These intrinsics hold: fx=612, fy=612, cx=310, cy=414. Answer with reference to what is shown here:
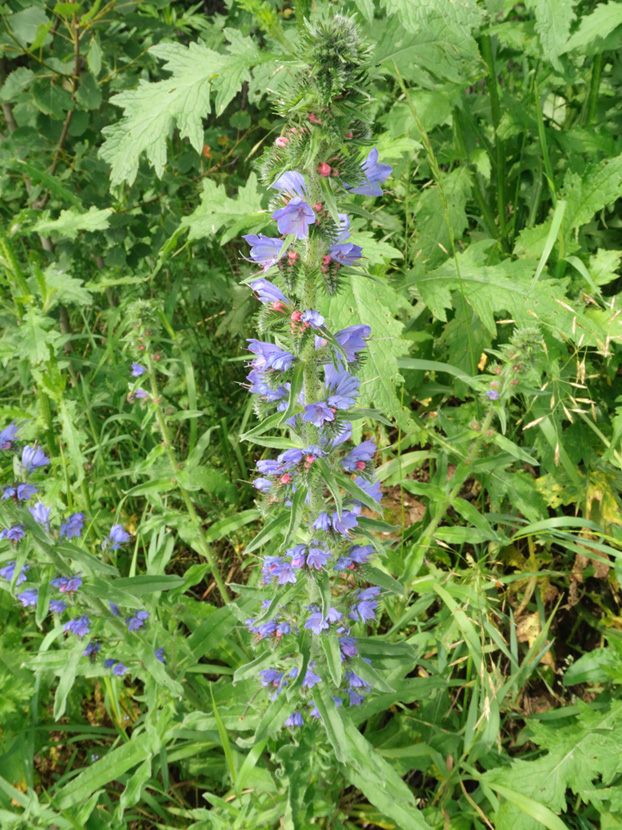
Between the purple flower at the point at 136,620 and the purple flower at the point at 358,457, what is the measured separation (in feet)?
4.40

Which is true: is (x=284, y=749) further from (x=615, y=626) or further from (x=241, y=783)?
(x=615, y=626)

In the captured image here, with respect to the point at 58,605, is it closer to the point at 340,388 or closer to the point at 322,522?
the point at 322,522

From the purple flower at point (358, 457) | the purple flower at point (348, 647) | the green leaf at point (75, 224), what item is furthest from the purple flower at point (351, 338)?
the green leaf at point (75, 224)

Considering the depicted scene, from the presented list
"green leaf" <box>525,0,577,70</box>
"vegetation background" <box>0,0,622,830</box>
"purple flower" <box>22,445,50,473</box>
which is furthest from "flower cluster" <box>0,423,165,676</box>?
"green leaf" <box>525,0,577,70</box>

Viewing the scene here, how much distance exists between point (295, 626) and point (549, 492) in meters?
1.70

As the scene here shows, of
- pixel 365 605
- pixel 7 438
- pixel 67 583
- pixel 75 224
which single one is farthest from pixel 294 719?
pixel 75 224

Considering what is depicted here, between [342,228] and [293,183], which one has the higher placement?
[293,183]

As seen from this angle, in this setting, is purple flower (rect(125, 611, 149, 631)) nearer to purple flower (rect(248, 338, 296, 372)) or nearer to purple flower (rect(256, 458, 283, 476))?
purple flower (rect(256, 458, 283, 476))

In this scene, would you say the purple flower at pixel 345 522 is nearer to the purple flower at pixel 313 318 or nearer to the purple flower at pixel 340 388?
the purple flower at pixel 340 388

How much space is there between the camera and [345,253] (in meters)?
1.56

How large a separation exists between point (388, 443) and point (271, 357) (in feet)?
6.90

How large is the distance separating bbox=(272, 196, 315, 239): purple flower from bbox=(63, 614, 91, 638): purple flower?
1836 mm

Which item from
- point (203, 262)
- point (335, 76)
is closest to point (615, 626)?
point (335, 76)

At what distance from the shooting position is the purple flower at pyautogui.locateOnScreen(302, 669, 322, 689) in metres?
2.17
